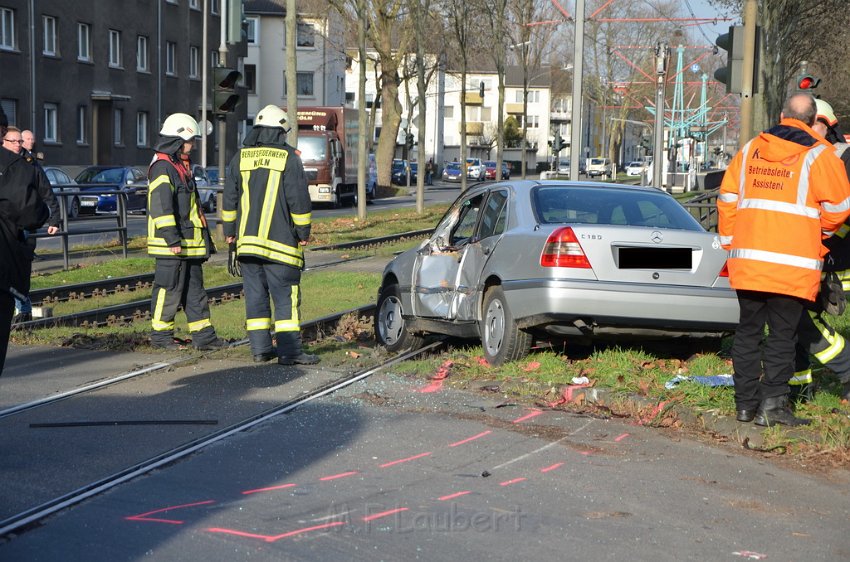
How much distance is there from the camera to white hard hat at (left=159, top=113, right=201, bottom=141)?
32.3 ft

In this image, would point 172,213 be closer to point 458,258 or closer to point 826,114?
point 458,258

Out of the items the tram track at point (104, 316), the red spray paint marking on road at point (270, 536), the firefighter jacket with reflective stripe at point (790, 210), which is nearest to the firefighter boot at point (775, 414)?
the firefighter jacket with reflective stripe at point (790, 210)

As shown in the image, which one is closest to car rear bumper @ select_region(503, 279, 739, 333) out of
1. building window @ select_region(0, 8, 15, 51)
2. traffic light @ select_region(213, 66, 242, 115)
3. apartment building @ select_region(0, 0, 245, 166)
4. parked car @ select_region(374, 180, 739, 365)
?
parked car @ select_region(374, 180, 739, 365)

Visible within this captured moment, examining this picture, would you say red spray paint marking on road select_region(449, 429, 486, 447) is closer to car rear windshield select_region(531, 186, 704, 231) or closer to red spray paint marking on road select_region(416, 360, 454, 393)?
red spray paint marking on road select_region(416, 360, 454, 393)

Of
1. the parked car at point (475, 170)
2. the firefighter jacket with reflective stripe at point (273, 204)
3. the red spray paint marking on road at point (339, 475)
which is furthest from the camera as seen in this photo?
the parked car at point (475, 170)

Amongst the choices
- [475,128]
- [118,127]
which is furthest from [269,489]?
[475,128]

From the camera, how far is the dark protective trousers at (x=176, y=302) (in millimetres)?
9773

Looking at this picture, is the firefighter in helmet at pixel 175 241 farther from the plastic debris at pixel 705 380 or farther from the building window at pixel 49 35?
the building window at pixel 49 35

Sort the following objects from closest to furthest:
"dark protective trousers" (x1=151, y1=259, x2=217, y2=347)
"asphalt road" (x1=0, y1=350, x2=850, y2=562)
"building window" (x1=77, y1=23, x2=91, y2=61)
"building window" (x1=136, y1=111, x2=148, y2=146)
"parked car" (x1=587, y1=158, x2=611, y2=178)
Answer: "asphalt road" (x1=0, y1=350, x2=850, y2=562) < "dark protective trousers" (x1=151, y1=259, x2=217, y2=347) < "building window" (x1=77, y1=23, x2=91, y2=61) < "building window" (x1=136, y1=111, x2=148, y2=146) < "parked car" (x1=587, y1=158, x2=611, y2=178)

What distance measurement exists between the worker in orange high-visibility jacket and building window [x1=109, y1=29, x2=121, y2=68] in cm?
4573

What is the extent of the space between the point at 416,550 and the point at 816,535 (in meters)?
1.68

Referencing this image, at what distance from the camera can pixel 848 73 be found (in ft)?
162

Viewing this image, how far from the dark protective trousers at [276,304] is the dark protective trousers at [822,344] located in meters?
3.72

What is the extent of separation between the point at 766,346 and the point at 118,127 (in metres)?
46.1
